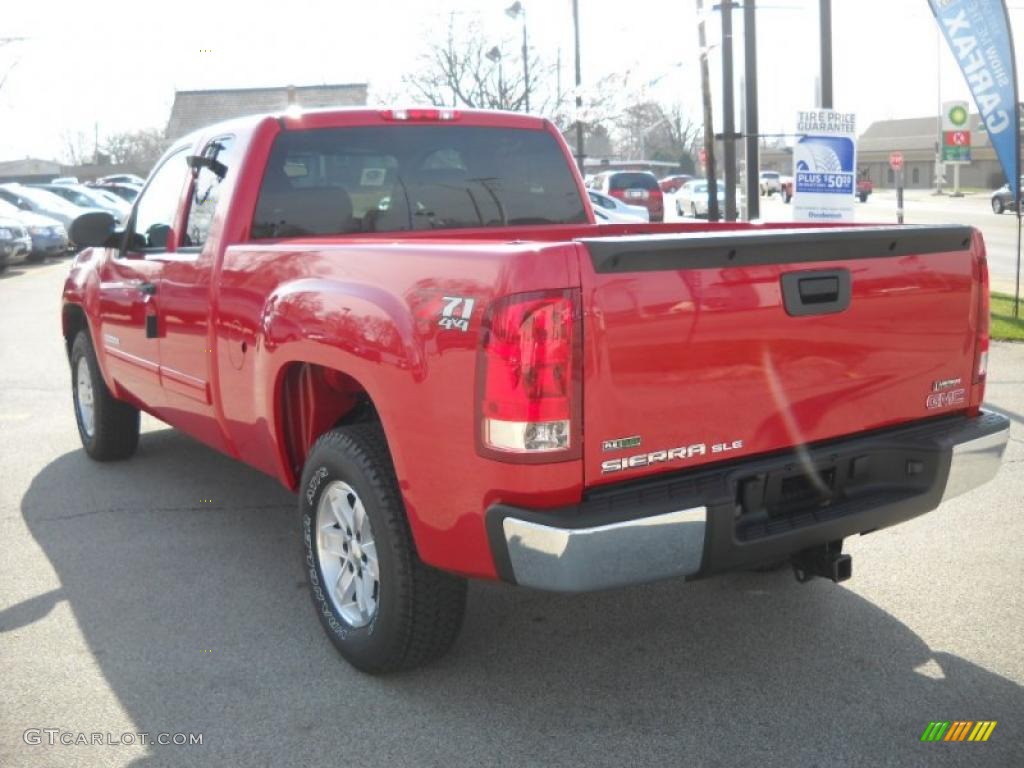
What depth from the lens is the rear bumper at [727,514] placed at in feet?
9.96

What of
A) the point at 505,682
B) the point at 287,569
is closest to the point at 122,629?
the point at 287,569

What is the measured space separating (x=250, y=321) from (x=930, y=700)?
9.07 feet

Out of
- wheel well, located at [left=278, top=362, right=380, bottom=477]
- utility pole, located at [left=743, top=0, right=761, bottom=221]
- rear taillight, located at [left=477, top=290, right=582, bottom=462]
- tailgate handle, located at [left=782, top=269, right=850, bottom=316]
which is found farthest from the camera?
utility pole, located at [left=743, top=0, right=761, bottom=221]

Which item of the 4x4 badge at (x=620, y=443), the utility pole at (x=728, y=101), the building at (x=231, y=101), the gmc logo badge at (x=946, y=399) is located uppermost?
the building at (x=231, y=101)

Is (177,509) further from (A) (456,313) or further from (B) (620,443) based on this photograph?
(B) (620,443)

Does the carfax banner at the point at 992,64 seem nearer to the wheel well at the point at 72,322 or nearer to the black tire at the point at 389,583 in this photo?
the wheel well at the point at 72,322

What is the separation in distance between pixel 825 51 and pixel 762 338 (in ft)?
42.2

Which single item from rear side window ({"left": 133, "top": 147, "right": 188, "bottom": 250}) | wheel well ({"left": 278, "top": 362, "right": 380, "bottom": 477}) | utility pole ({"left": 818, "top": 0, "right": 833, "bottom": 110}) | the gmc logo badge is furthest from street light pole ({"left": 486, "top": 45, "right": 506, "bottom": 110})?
the gmc logo badge

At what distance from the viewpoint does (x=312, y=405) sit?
4238 mm

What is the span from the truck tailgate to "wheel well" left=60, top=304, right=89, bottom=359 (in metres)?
4.78

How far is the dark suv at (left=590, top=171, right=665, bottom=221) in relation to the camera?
30.9 meters

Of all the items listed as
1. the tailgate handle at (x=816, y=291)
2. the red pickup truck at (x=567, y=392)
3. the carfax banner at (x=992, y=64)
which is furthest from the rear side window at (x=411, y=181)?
the carfax banner at (x=992, y=64)

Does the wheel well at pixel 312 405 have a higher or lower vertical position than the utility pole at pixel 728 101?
lower

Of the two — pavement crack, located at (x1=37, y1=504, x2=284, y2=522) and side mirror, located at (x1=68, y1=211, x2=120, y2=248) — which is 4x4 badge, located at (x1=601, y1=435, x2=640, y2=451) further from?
side mirror, located at (x1=68, y1=211, x2=120, y2=248)
